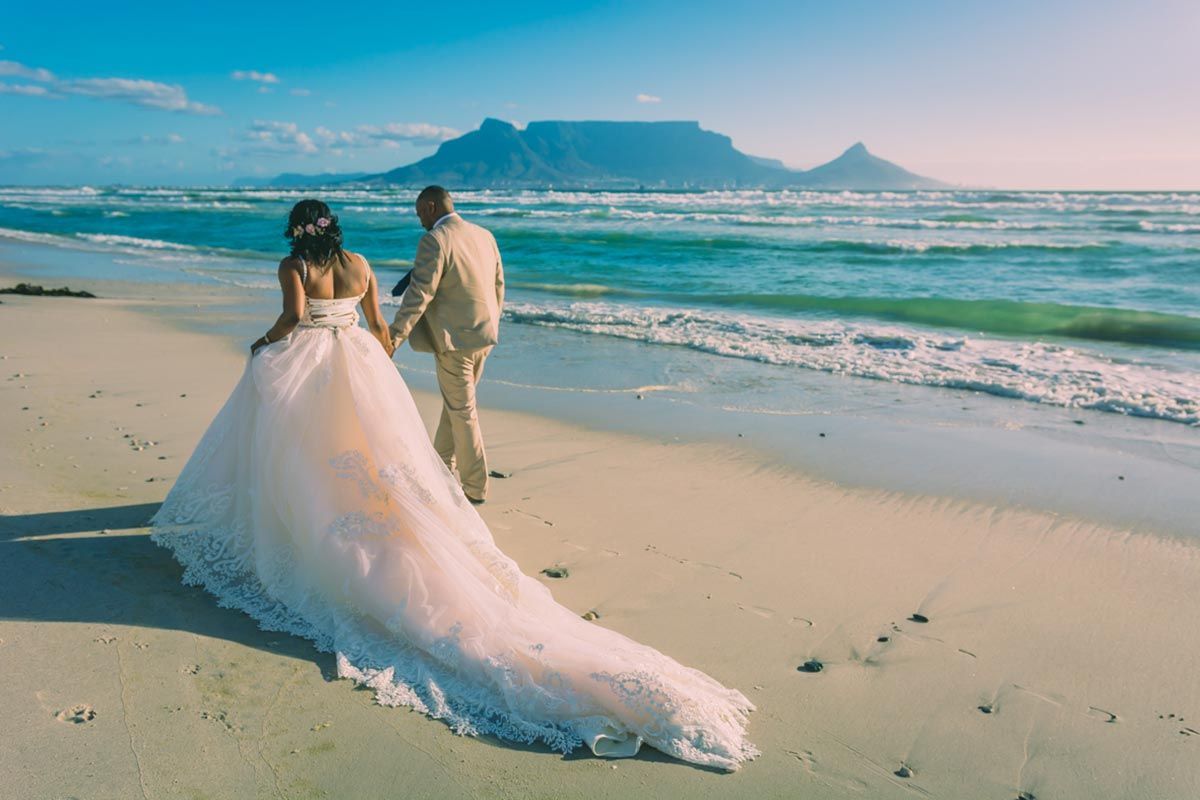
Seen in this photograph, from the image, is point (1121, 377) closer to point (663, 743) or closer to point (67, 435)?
point (663, 743)

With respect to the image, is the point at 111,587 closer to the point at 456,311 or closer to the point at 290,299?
the point at 290,299

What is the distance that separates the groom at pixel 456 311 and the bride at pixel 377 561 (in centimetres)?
68

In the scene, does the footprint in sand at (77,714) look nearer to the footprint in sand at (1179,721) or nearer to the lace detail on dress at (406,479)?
the lace detail on dress at (406,479)

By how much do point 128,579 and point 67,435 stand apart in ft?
10.4

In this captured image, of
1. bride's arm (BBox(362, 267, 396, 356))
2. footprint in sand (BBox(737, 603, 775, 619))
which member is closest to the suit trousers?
bride's arm (BBox(362, 267, 396, 356))

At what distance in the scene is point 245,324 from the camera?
13.0m

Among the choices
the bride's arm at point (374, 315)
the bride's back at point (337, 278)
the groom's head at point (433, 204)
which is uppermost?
the groom's head at point (433, 204)

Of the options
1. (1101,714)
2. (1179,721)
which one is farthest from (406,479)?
(1179,721)

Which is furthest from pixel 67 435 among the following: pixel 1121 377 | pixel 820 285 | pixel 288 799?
pixel 820 285

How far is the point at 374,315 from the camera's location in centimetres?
476

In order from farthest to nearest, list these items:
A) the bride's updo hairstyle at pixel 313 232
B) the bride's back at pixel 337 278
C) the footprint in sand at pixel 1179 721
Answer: the bride's back at pixel 337 278 < the bride's updo hairstyle at pixel 313 232 < the footprint in sand at pixel 1179 721

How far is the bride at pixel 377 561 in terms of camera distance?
10.6 feet

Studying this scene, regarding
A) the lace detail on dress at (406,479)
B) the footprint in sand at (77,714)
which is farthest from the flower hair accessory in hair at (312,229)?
the footprint in sand at (77,714)

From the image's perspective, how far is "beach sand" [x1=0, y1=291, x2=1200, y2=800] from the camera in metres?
3.02
